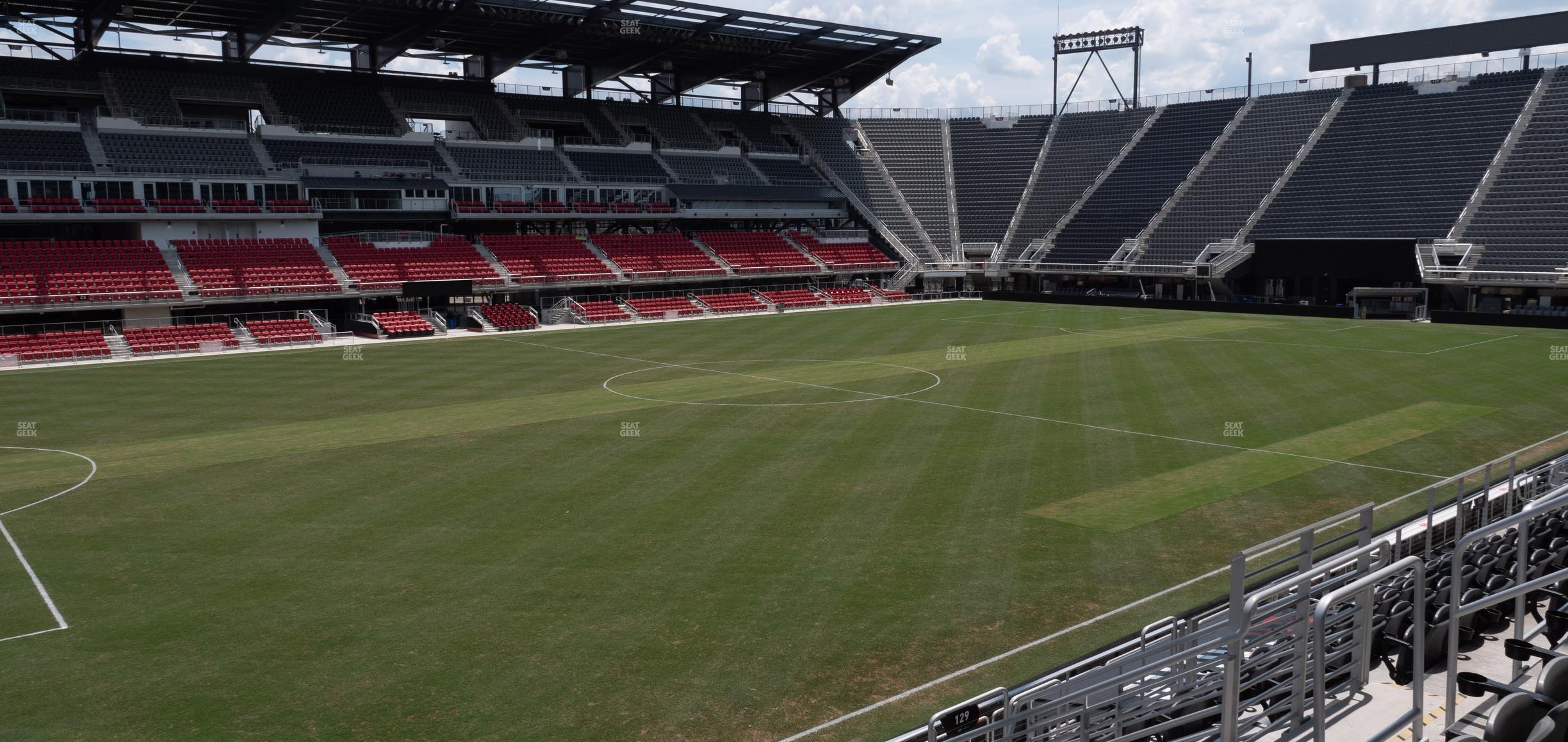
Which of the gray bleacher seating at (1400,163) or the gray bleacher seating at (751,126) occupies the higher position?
the gray bleacher seating at (751,126)

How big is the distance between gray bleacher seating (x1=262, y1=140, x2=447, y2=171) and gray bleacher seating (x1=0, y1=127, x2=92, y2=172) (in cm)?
933

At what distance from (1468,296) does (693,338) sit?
138ft

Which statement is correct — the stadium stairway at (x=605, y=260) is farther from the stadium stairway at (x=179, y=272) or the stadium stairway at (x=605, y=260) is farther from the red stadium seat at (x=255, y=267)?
the stadium stairway at (x=179, y=272)

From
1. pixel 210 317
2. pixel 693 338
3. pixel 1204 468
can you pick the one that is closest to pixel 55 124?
pixel 210 317

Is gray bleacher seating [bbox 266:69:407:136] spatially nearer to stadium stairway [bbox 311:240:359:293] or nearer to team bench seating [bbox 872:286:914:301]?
stadium stairway [bbox 311:240:359:293]

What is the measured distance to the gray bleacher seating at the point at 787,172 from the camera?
8038 centimetres

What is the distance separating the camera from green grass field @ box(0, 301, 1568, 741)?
11758 mm

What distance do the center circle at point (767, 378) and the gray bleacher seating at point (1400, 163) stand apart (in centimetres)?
4037

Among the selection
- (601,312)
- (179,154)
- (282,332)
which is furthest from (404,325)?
(179,154)

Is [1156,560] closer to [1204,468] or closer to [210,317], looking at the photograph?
[1204,468]

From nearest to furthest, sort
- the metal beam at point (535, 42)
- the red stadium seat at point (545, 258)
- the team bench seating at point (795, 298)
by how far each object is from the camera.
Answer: the red stadium seat at point (545, 258) < the metal beam at point (535, 42) < the team bench seating at point (795, 298)

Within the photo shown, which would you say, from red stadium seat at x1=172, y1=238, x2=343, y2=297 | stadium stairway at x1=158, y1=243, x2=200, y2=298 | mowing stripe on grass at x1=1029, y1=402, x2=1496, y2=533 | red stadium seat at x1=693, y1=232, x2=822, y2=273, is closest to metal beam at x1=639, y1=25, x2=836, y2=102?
red stadium seat at x1=693, y1=232, x2=822, y2=273

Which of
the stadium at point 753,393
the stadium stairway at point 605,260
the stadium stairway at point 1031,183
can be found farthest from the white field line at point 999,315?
the stadium stairway at point 605,260

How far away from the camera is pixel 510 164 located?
68062mm
